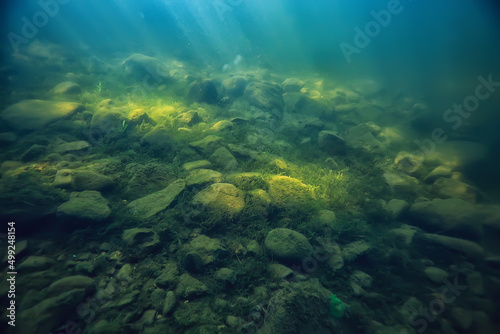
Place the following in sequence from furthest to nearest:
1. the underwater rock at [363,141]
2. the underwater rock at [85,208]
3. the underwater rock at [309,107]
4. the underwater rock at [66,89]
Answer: the underwater rock at [309,107], the underwater rock at [66,89], the underwater rock at [363,141], the underwater rock at [85,208]

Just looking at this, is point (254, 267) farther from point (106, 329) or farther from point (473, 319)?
point (473, 319)

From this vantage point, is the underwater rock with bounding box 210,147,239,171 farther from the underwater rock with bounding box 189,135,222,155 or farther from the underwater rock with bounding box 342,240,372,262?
the underwater rock with bounding box 342,240,372,262

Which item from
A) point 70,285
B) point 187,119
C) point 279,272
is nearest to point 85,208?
point 70,285

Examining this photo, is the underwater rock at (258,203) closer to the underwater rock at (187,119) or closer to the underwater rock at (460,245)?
the underwater rock at (460,245)

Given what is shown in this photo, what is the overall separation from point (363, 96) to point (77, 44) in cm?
3208

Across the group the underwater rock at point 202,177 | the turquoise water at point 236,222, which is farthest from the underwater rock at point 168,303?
the underwater rock at point 202,177

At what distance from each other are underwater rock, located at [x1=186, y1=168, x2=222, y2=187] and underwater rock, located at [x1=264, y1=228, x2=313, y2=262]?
257 cm

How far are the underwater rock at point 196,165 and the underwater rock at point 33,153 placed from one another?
482 centimetres

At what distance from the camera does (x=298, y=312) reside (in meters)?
3.35

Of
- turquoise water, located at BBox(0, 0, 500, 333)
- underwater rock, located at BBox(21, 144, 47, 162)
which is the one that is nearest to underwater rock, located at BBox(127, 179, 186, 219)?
turquoise water, located at BBox(0, 0, 500, 333)

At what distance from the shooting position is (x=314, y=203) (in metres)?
6.02

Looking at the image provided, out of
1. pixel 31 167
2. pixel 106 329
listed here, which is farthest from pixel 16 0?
pixel 106 329

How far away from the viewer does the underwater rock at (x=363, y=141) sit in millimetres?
9485

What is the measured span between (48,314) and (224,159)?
18.4 ft
